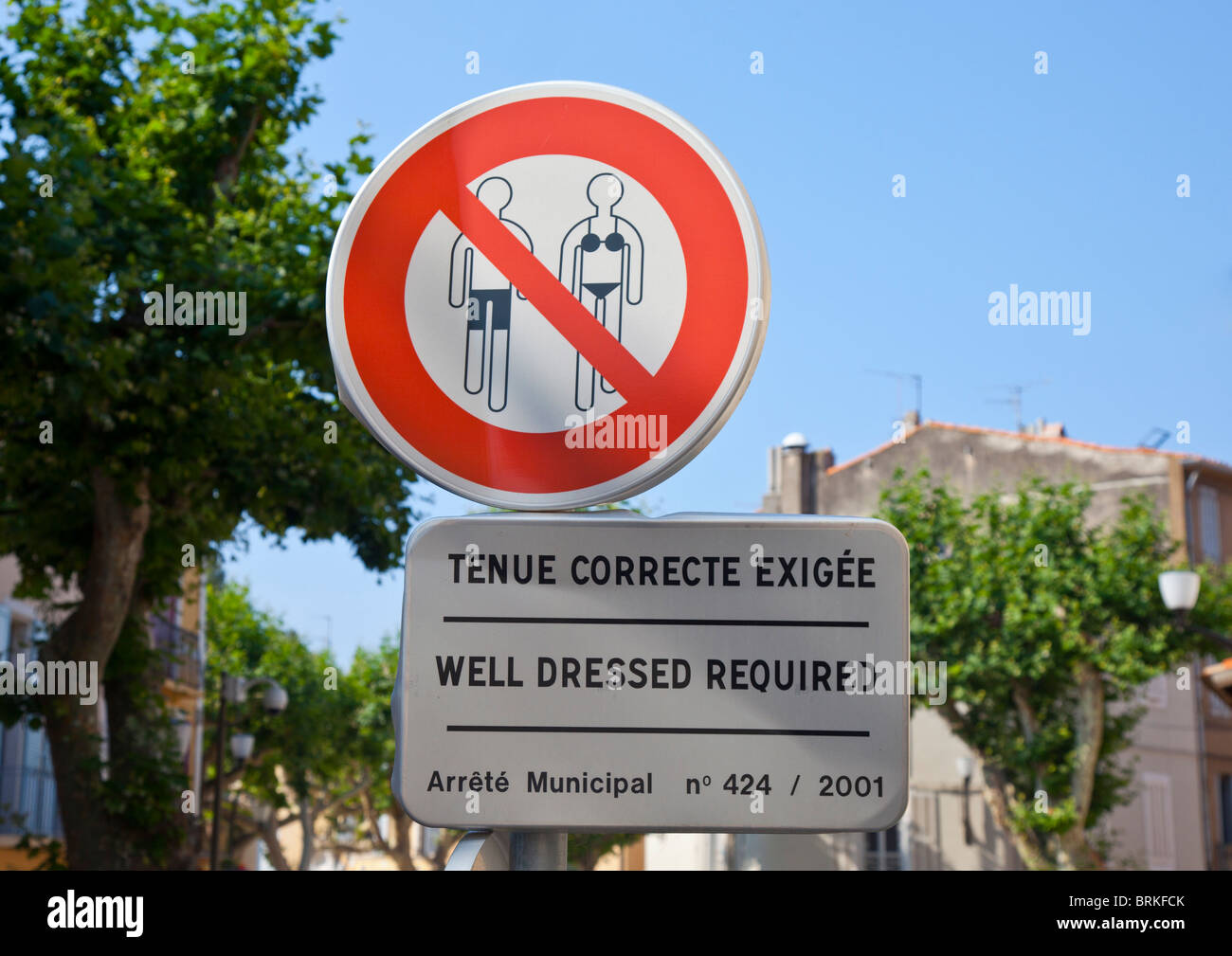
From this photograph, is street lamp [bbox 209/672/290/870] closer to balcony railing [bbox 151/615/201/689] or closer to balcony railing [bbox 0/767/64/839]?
balcony railing [bbox 0/767/64/839]

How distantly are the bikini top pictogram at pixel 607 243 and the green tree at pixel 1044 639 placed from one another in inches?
951

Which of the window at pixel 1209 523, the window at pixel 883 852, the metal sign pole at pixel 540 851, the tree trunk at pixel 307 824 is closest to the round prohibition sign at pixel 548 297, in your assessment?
the metal sign pole at pixel 540 851

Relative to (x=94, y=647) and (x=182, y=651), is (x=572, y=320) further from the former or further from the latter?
(x=182, y=651)

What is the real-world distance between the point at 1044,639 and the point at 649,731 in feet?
83.9

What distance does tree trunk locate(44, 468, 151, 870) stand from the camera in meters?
11.9

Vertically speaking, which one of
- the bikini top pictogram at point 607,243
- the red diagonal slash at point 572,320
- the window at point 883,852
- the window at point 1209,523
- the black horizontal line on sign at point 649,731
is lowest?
the window at point 883,852

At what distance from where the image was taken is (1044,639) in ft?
84.3

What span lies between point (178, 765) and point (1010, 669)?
17.3 metres

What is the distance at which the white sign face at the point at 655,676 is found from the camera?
1.58m

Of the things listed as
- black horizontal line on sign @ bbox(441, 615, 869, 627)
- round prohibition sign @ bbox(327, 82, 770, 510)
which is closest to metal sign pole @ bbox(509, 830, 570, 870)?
black horizontal line on sign @ bbox(441, 615, 869, 627)

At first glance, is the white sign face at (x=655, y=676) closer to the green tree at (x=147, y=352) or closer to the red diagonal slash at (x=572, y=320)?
the red diagonal slash at (x=572, y=320)

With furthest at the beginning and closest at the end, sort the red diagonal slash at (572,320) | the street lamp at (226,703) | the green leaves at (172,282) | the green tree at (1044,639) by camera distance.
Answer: the green tree at (1044,639)
the street lamp at (226,703)
the green leaves at (172,282)
the red diagonal slash at (572,320)

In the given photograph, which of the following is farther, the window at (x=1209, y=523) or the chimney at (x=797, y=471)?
the chimney at (x=797, y=471)
